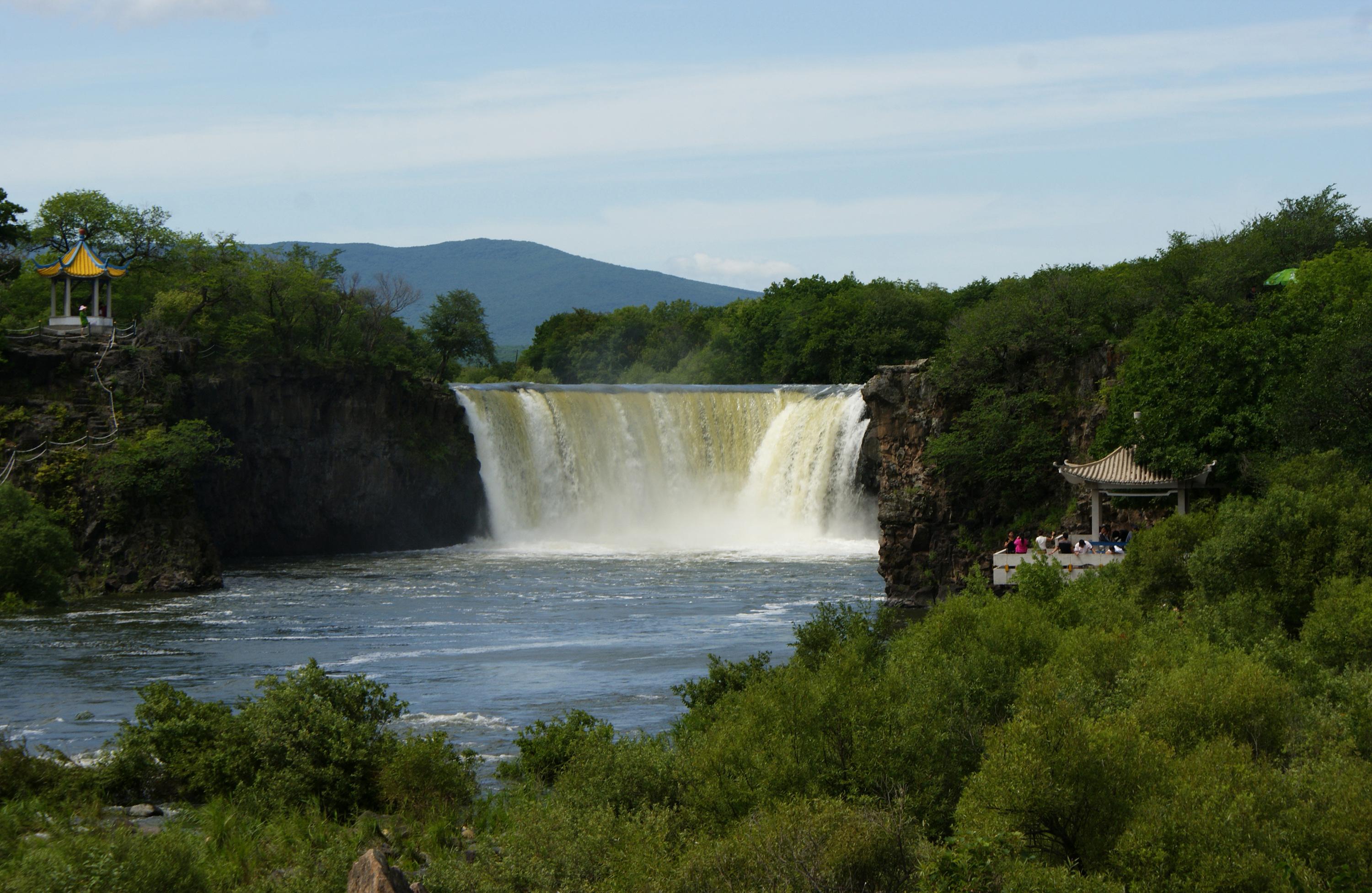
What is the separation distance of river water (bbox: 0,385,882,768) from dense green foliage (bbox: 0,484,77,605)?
4.94ft

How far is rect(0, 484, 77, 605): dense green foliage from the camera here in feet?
121

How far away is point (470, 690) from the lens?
83.7 ft

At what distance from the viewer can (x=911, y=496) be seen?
3975 cm

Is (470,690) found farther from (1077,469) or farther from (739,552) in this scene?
(739,552)

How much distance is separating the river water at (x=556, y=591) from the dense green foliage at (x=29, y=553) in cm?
151

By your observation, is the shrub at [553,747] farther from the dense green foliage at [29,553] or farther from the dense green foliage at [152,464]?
the dense green foliage at [152,464]

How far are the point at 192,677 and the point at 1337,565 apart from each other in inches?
825

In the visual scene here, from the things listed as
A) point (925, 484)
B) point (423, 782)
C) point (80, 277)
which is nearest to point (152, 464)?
point (80, 277)

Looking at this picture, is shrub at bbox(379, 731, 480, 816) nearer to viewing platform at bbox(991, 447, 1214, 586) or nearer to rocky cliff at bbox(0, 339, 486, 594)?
viewing platform at bbox(991, 447, 1214, 586)

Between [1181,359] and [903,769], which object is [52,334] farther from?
[903,769]

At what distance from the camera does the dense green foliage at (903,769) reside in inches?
438

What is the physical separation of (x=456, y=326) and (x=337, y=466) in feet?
49.8

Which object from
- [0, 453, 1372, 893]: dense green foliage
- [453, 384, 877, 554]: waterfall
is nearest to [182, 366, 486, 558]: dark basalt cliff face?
[453, 384, 877, 554]: waterfall

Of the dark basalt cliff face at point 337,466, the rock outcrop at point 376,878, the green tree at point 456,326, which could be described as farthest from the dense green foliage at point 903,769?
the green tree at point 456,326
